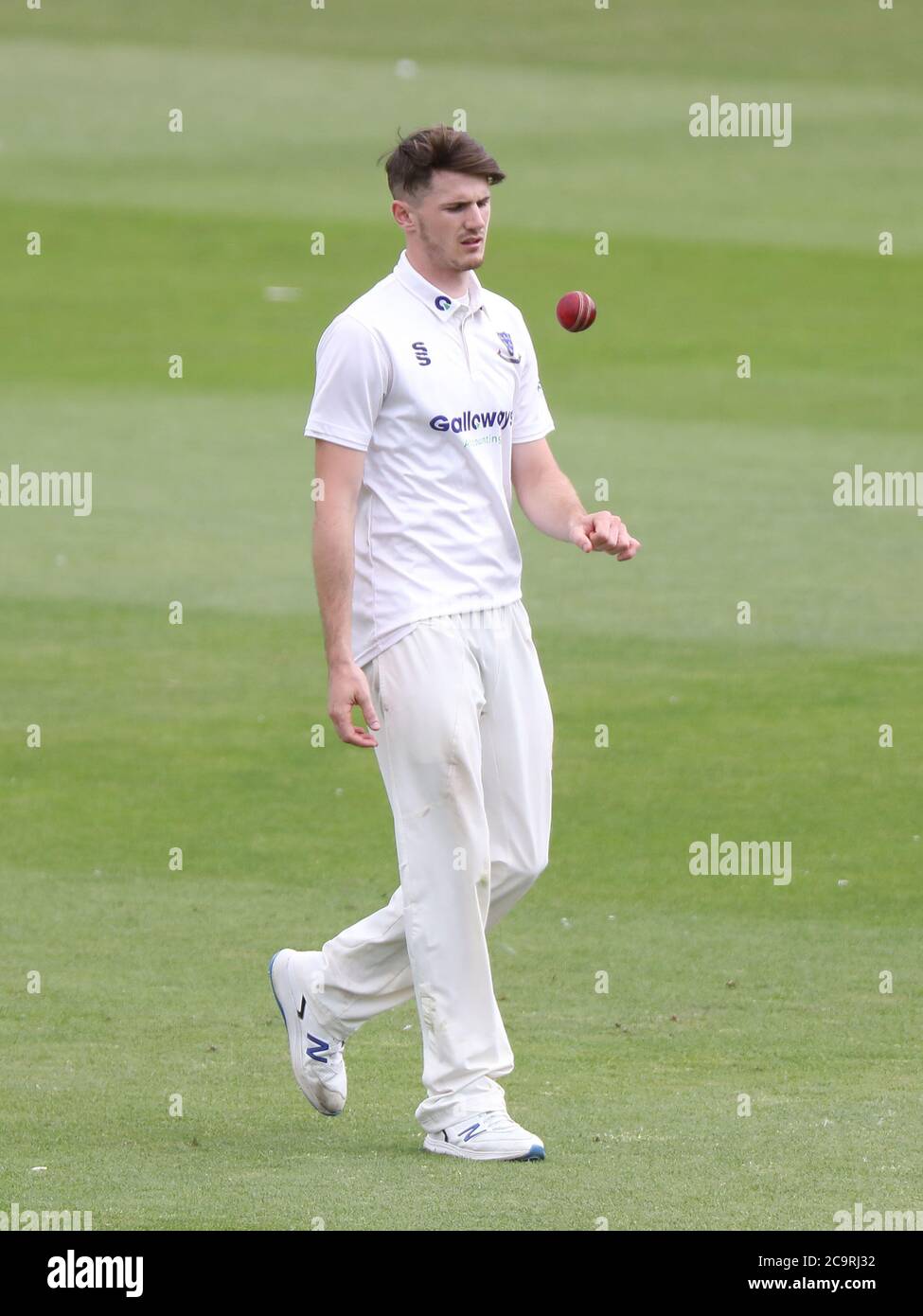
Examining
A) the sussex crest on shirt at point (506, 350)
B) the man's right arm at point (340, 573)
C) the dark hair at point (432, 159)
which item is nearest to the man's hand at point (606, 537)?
the sussex crest on shirt at point (506, 350)

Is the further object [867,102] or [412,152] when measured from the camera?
[867,102]

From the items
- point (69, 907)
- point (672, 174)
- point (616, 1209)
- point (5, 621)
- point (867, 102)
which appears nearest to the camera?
point (616, 1209)

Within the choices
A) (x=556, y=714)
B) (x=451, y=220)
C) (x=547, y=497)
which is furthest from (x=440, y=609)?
(x=556, y=714)

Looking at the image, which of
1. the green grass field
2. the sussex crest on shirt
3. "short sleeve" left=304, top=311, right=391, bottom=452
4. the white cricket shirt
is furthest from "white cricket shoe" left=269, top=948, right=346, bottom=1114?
the sussex crest on shirt

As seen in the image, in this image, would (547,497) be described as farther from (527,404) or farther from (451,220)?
(451,220)

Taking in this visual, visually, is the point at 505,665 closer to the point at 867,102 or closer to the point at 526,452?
the point at 526,452

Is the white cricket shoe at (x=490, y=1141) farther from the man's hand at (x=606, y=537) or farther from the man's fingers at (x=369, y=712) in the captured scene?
the man's hand at (x=606, y=537)

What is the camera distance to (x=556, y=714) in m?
11.5

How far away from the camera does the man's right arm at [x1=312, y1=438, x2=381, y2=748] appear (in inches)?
234

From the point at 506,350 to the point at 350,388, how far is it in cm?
53

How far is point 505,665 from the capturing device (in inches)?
241

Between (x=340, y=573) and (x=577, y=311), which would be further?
(x=577, y=311)
